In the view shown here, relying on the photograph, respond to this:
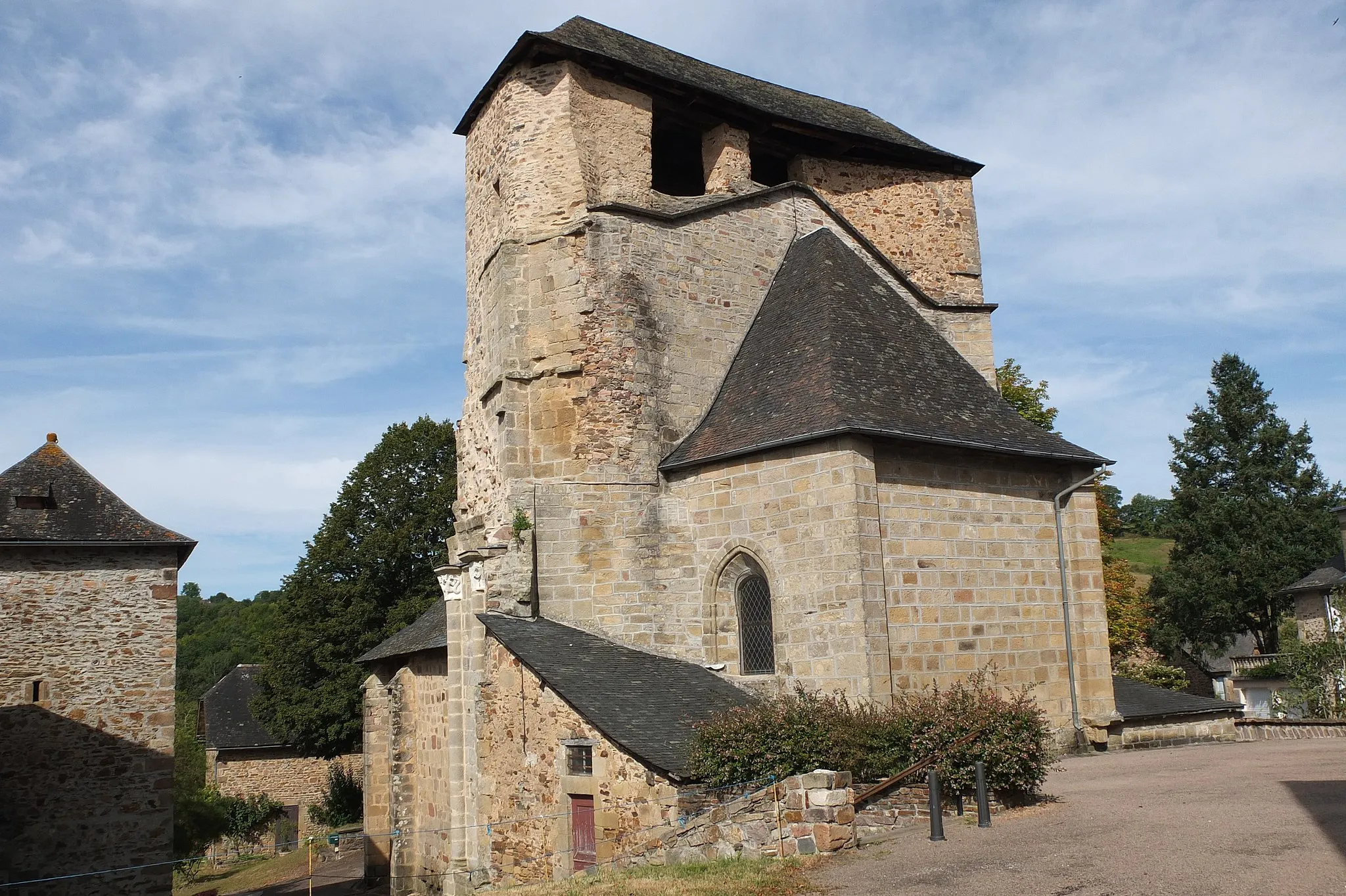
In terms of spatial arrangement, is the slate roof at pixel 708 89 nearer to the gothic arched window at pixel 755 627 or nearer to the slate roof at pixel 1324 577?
the gothic arched window at pixel 755 627

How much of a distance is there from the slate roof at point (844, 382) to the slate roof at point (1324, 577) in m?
22.2

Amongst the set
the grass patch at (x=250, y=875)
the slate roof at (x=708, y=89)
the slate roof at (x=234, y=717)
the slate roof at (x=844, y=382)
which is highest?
the slate roof at (x=708, y=89)

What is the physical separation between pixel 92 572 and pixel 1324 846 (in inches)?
712

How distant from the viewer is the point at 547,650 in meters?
12.6

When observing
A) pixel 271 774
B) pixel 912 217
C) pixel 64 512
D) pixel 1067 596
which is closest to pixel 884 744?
pixel 1067 596

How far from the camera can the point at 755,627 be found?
1346 cm

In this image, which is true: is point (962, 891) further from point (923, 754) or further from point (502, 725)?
point (502, 725)

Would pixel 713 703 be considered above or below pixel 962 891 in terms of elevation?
above

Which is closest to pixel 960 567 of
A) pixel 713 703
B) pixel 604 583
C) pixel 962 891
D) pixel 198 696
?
pixel 713 703

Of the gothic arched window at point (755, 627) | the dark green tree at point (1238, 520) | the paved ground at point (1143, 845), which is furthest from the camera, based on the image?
the dark green tree at point (1238, 520)

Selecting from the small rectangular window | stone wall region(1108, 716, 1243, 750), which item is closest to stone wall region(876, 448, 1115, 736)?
stone wall region(1108, 716, 1243, 750)

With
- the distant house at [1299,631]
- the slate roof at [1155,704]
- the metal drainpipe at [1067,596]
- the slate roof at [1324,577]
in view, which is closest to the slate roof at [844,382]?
the metal drainpipe at [1067,596]

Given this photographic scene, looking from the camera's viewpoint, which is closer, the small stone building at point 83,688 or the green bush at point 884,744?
the green bush at point 884,744

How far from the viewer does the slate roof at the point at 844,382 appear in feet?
42.5
